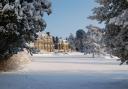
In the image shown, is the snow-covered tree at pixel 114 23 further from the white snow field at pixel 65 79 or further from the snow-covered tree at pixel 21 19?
the snow-covered tree at pixel 21 19

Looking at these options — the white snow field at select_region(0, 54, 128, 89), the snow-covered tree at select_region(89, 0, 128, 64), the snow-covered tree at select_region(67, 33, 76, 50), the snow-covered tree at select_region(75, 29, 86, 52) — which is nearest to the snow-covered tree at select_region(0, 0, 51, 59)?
the white snow field at select_region(0, 54, 128, 89)

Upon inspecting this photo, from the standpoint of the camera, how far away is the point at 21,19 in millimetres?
17375

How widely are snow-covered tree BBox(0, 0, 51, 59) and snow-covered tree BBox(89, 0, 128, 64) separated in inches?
122

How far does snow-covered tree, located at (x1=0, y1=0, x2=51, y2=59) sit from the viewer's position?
653 inches

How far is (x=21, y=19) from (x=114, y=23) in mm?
5048

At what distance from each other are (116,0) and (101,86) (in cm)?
385

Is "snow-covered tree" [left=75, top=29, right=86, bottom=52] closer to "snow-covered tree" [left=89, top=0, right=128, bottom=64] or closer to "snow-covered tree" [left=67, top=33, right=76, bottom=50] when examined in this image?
"snow-covered tree" [left=67, top=33, right=76, bottom=50]

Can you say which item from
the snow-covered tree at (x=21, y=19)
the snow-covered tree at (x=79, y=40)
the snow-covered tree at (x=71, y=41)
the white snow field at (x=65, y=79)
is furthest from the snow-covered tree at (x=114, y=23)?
the snow-covered tree at (x=71, y=41)

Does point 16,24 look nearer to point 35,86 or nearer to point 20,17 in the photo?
point 20,17

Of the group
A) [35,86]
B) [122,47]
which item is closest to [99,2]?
[122,47]

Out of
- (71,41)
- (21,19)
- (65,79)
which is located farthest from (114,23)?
(71,41)

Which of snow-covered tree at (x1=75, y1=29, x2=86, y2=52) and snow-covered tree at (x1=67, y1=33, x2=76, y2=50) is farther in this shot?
snow-covered tree at (x1=67, y1=33, x2=76, y2=50)

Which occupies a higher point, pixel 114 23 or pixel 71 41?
pixel 71 41

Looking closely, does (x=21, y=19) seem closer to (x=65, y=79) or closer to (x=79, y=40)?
(x=65, y=79)
